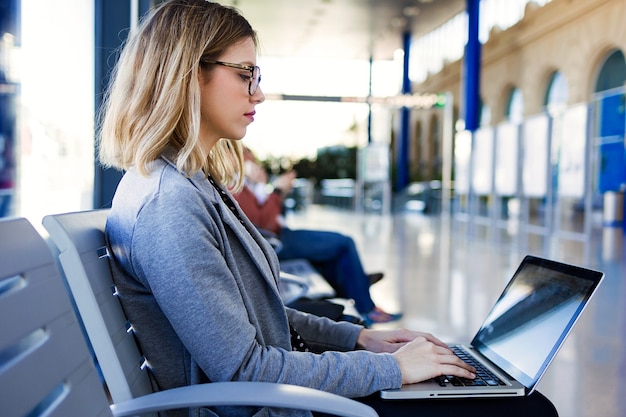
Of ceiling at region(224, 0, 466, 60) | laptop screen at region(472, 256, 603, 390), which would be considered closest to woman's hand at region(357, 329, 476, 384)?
laptop screen at region(472, 256, 603, 390)

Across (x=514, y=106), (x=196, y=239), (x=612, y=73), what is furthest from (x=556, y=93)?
(x=196, y=239)

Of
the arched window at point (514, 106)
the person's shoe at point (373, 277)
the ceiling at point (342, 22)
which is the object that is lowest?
the person's shoe at point (373, 277)

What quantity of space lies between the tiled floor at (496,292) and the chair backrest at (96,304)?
2.10 m

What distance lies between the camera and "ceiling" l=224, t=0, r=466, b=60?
18281mm

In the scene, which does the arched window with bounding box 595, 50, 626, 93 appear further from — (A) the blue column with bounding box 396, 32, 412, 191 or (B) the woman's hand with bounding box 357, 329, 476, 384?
(B) the woman's hand with bounding box 357, 329, 476, 384

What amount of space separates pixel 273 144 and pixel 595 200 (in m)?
12.0

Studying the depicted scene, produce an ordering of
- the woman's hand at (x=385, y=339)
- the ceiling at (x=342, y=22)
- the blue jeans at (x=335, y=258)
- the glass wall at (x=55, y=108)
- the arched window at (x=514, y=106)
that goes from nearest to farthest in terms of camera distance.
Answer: the woman's hand at (x=385, y=339)
the glass wall at (x=55, y=108)
the blue jeans at (x=335, y=258)
the ceiling at (x=342, y=22)
the arched window at (x=514, y=106)

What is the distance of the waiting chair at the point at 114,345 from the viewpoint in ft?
3.31

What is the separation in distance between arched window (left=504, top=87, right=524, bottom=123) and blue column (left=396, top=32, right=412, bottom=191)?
137 inches

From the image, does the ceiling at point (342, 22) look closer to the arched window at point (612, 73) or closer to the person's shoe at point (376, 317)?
the arched window at point (612, 73)

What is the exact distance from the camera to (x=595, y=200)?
663 inches

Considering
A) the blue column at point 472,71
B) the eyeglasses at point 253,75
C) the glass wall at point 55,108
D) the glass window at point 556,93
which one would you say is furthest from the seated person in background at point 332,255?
the glass window at point 556,93

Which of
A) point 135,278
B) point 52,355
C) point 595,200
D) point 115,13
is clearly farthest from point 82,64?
point 595,200

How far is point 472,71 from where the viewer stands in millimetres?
15883
